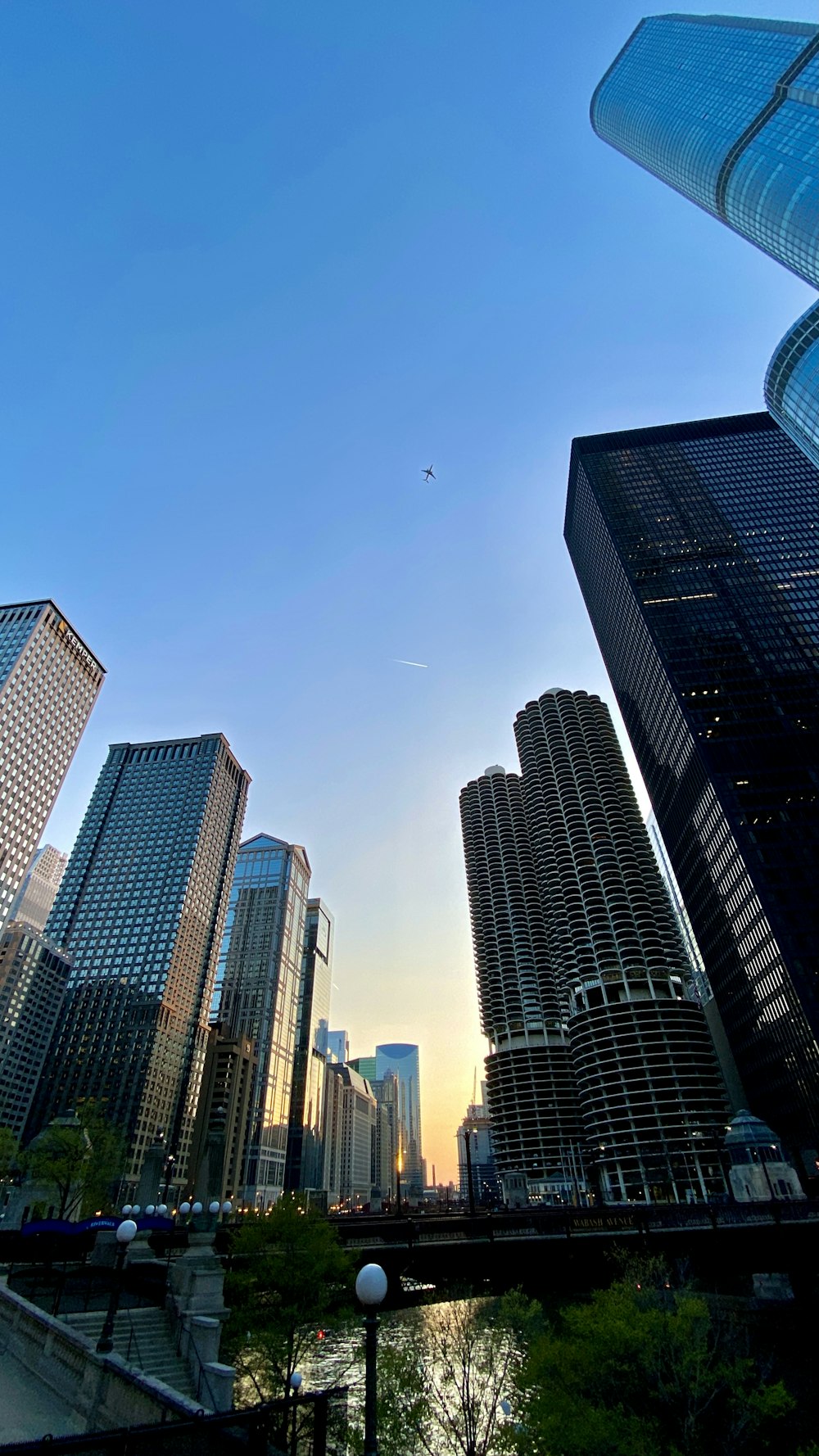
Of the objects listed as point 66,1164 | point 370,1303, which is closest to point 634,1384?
point 370,1303

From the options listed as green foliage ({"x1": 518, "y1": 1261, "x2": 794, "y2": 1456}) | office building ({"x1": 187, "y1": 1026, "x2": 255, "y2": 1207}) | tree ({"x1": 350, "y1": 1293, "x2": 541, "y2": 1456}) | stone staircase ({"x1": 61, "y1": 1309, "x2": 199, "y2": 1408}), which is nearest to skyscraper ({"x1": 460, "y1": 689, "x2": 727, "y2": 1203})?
office building ({"x1": 187, "y1": 1026, "x2": 255, "y2": 1207})

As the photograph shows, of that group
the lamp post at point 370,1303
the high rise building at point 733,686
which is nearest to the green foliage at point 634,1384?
the lamp post at point 370,1303

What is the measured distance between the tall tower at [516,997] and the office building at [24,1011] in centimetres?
11192

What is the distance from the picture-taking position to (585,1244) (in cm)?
3597

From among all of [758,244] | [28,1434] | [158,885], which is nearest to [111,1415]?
[28,1434]

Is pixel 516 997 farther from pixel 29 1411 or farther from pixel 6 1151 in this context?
pixel 29 1411

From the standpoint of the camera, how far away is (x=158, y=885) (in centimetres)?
19338

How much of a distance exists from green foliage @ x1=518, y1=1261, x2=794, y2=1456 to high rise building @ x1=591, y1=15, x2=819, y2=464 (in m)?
122

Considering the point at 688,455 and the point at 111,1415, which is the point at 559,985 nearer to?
the point at 688,455

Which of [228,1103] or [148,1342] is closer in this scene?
[148,1342]

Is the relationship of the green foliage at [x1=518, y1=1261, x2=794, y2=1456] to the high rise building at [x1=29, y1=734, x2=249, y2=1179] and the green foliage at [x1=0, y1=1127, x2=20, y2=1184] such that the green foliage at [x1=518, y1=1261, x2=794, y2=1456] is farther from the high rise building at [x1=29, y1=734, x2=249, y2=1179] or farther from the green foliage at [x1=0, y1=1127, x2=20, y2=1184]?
the high rise building at [x1=29, y1=734, x2=249, y2=1179]

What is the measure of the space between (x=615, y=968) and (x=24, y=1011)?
142667 mm

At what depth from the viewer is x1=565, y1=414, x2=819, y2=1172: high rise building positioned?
360ft

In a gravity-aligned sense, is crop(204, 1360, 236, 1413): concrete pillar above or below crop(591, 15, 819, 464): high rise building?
below
